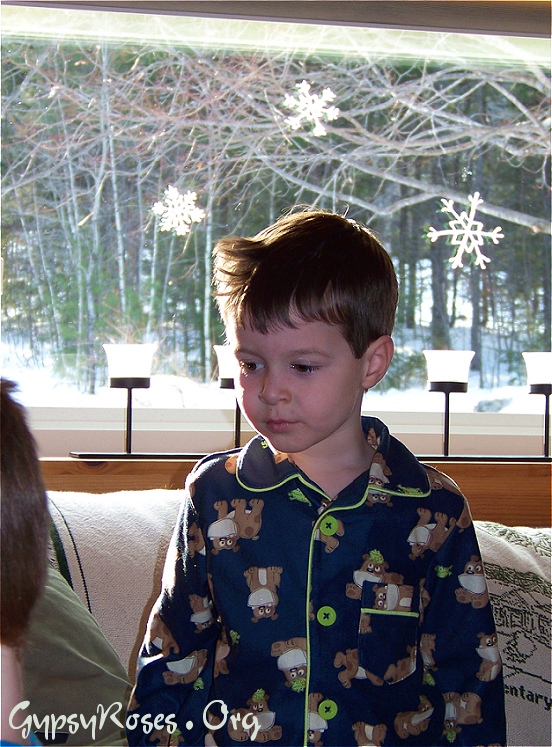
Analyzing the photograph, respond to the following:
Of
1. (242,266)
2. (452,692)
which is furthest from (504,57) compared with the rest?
(452,692)

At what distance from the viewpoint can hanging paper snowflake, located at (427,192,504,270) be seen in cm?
309

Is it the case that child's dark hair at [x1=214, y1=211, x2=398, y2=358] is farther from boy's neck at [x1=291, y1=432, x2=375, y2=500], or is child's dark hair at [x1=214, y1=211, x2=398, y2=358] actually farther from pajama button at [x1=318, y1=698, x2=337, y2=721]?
pajama button at [x1=318, y1=698, x2=337, y2=721]

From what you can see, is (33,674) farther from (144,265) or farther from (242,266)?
(144,265)

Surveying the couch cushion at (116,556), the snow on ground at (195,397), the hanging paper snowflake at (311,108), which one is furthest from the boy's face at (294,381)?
the hanging paper snowflake at (311,108)

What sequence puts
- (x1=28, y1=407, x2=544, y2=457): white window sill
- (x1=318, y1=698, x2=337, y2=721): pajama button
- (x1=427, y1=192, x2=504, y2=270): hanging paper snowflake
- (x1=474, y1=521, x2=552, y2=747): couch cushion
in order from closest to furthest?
(x1=318, y1=698, x2=337, y2=721): pajama button < (x1=474, y1=521, x2=552, y2=747): couch cushion < (x1=28, y1=407, x2=544, y2=457): white window sill < (x1=427, y1=192, x2=504, y2=270): hanging paper snowflake

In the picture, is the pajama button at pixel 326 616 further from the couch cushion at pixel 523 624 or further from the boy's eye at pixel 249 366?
the couch cushion at pixel 523 624

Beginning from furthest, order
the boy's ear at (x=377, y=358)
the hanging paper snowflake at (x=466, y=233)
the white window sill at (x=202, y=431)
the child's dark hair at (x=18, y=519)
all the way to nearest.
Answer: the hanging paper snowflake at (x=466, y=233), the white window sill at (x=202, y=431), the boy's ear at (x=377, y=358), the child's dark hair at (x=18, y=519)

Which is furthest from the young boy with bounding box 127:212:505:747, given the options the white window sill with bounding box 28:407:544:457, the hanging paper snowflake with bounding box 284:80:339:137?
the hanging paper snowflake with bounding box 284:80:339:137

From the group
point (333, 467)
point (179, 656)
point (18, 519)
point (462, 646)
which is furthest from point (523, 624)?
point (18, 519)

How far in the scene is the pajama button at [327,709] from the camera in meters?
0.90

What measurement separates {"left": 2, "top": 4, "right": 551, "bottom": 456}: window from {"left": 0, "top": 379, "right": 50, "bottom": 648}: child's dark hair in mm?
2208

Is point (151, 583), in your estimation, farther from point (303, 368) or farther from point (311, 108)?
point (311, 108)

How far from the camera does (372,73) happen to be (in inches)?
119

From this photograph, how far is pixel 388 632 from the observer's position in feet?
3.08
